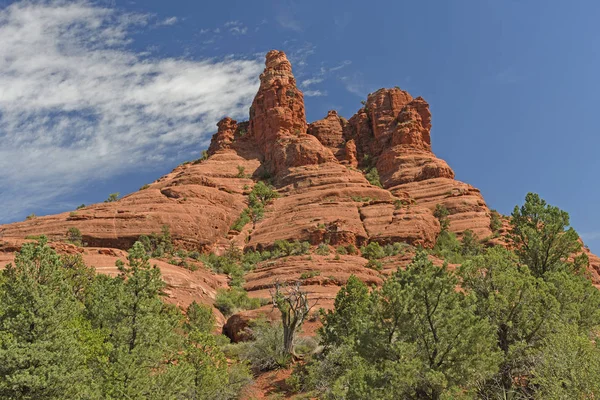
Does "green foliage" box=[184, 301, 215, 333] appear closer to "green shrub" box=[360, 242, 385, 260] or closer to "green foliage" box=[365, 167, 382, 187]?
"green shrub" box=[360, 242, 385, 260]

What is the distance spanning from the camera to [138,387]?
2009 centimetres

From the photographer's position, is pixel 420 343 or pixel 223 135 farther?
pixel 223 135

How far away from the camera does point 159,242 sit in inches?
2552

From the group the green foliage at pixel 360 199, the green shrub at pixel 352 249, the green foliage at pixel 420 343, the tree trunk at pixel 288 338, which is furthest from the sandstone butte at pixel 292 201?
the green foliage at pixel 420 343

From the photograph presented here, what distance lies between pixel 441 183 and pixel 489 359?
2629 inches

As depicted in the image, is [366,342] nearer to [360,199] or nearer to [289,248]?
[289,248]

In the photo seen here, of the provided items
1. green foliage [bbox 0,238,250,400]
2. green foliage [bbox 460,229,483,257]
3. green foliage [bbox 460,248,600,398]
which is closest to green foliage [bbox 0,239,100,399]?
green foliage [bbox 0,238,250,400]

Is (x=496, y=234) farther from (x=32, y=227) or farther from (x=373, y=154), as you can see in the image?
(x=32, y=227)

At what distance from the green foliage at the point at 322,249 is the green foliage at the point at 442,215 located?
19.0m

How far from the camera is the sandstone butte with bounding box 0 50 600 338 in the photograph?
177 ft

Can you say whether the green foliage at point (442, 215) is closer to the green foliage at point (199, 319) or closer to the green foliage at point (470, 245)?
the green foliage at point (470, 245)

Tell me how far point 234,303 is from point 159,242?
21.1 m

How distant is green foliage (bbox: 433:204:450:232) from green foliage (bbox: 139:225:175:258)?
37.1 meters

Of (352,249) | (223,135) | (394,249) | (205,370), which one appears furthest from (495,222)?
A: (223,135)
